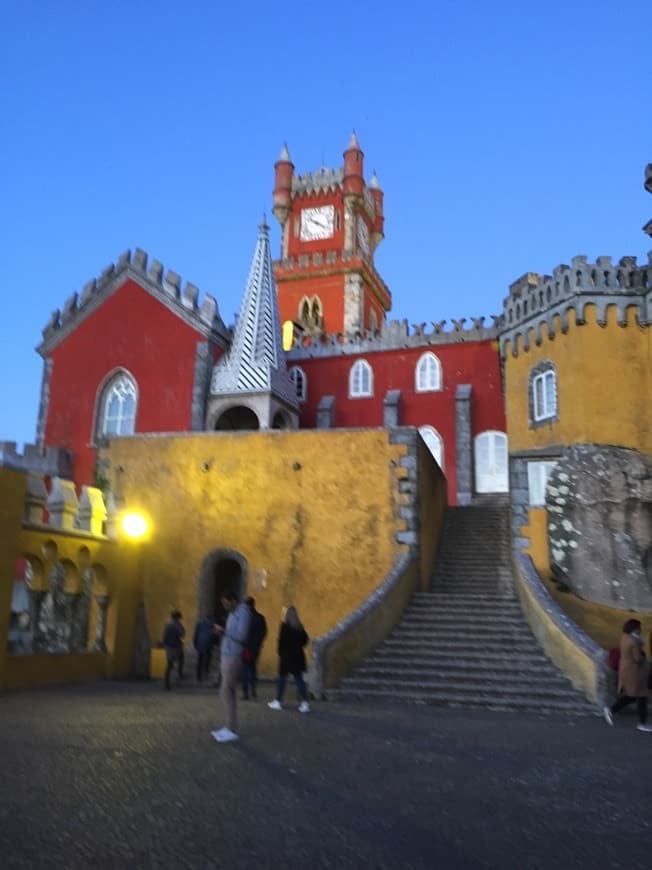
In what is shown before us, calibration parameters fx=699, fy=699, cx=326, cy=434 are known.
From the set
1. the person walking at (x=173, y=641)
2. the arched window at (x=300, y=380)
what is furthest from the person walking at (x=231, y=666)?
the arched window at (x=300, y=380)

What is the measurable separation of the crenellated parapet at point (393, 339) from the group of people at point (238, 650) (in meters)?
14.4

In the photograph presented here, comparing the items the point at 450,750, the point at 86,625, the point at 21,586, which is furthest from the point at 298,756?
the point at 86,625

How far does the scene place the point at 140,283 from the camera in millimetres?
25188

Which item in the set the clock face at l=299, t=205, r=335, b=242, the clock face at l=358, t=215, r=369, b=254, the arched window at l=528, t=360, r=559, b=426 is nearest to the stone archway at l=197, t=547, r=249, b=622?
the arched window at l=528, t=360, r=559, b=426

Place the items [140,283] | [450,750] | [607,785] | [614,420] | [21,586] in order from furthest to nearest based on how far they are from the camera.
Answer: [140,283]
[614,420]
[21,586]
[450,750]
[607,785]

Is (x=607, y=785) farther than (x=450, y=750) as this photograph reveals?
No

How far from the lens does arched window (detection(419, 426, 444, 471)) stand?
24.4 meters

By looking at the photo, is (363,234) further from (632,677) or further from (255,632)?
(632,677)

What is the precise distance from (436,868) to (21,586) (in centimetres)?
925

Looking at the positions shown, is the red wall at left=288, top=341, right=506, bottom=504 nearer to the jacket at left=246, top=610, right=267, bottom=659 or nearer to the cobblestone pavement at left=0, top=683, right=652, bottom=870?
the jacket at left=246, top=610, right=267, bottom=659

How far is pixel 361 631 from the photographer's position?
1080 centimetres

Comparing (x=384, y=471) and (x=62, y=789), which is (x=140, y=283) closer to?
(x=384, y=471)

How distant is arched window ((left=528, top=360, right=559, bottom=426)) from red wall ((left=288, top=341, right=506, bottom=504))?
581cm

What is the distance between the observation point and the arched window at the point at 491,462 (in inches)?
921
